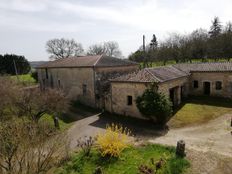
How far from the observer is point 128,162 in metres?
13.3

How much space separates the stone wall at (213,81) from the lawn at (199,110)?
1.07m

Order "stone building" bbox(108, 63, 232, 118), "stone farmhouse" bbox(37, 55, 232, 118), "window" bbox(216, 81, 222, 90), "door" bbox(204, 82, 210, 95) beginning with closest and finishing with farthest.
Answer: "stone building" bbox(108, 63, 232, 118)
"stone farmhouse" bbox(37, 55, 232, 118)
"window" bbox(216, 81, 222, 90)
"door" bbox(204, 82, 210, 95)

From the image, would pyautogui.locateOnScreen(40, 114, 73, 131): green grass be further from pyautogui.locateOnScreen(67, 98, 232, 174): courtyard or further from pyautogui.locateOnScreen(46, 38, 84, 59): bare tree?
pyautogui.locateOnScreen(46, 38, 84, 59): bare tree

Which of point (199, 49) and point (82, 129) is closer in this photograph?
point (82, 129)

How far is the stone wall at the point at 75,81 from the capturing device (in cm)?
2727

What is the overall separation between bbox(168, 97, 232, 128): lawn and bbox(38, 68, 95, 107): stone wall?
1072 centimetres

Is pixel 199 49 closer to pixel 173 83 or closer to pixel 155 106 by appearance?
pixel 173 83

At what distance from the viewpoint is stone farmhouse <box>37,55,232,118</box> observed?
73.3 feet

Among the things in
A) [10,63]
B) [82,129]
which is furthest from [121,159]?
[10,63]

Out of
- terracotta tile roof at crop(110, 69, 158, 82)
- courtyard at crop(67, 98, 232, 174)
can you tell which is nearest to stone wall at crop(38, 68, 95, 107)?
courtyard at crop(67, 98, 232, 174)

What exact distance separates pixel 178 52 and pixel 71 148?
141 feet

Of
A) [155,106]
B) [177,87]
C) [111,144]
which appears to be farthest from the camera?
[177,87]

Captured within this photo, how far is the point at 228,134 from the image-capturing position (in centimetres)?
1655

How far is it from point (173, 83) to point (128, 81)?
17.6 feet
